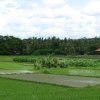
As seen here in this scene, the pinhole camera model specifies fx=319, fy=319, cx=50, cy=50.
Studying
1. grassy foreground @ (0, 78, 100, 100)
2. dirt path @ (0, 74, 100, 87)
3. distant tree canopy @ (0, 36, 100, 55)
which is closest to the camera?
grassy foreground @ (0, 78, 100, 100)

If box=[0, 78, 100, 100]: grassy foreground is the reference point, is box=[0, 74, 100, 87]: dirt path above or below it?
below

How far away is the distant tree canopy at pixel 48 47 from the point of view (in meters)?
79.8

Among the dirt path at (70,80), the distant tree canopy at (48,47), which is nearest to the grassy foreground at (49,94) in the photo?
the dirt path at (70,80)

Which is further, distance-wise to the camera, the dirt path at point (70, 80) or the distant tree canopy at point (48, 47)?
the distant tree canopy at point (48, 47)

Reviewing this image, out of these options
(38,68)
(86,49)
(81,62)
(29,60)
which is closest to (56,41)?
(86,49)

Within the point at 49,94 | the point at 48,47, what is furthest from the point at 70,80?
the point at 48,47

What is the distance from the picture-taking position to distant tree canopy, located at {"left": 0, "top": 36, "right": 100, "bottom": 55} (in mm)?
79781

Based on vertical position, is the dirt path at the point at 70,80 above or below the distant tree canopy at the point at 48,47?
below

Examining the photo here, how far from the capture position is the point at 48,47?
84875 millimetres

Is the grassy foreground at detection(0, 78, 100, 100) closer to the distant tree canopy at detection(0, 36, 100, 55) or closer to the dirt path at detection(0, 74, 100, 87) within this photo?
the dirt path at detection(0, 74, 100, 87)

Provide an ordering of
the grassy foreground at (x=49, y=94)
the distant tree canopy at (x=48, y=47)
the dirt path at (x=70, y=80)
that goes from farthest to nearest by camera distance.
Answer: the distant tree canopy at (x=48, y=47) → the dirt path at (x=70, y=80) → the grassy foreground at (x=49, y=94)

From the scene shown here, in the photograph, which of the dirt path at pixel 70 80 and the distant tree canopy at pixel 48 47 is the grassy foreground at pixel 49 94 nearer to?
the dirt path at pixel 70 80

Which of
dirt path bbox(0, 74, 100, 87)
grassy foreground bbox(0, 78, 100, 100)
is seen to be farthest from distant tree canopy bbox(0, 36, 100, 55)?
grassy foreground bbox(0, 78, 100, 100)

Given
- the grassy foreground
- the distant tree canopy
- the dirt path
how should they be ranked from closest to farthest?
the grassy foreground
the dirt path
the distant tree canopy
